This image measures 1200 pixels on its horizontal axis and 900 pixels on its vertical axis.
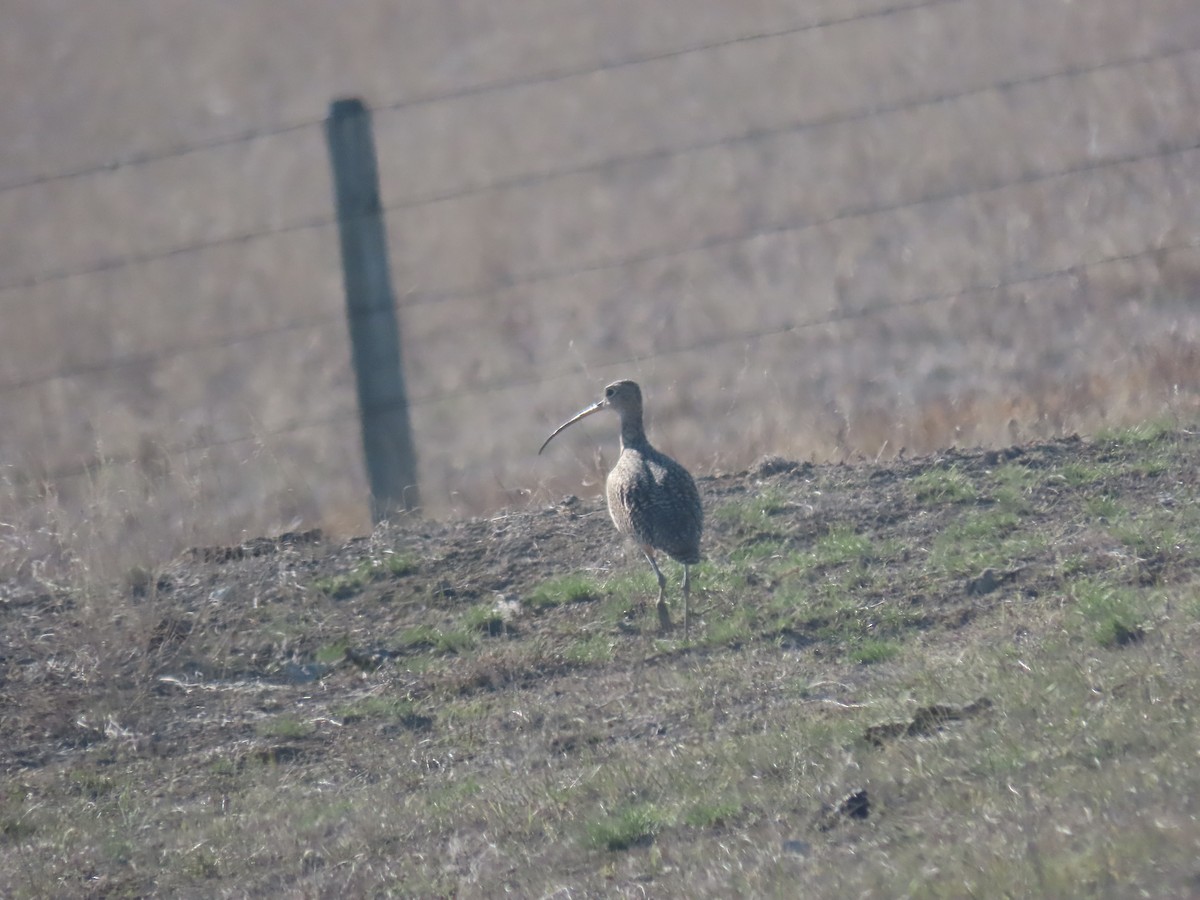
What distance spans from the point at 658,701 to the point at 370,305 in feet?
13.8

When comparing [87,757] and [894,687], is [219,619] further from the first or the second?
[894,687]

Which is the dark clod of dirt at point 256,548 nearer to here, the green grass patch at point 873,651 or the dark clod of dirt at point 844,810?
the green grass patch at point 873,651

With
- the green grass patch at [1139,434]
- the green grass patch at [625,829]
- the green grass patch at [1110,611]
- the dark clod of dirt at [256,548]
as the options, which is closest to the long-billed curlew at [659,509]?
the green grass patch at [1110,611]

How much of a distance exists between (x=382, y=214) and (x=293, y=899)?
589 cm

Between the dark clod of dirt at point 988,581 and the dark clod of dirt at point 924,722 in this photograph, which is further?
the dark clod of dirt at point 988,581

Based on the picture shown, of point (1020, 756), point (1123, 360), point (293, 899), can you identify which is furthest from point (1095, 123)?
point (293, 899)

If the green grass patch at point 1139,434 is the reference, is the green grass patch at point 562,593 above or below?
below

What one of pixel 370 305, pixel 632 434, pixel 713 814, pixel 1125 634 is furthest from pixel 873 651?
pixel 370 305

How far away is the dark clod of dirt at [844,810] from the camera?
512 centimetres

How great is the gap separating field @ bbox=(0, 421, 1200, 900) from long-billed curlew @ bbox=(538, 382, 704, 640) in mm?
249

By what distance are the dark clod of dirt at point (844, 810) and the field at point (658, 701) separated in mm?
Answer: 11

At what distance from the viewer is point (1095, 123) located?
1132 cm

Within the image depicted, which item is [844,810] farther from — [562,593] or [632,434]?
[632,434]

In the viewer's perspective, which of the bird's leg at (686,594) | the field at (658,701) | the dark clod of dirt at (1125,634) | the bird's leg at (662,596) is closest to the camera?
the field at (658,701)
